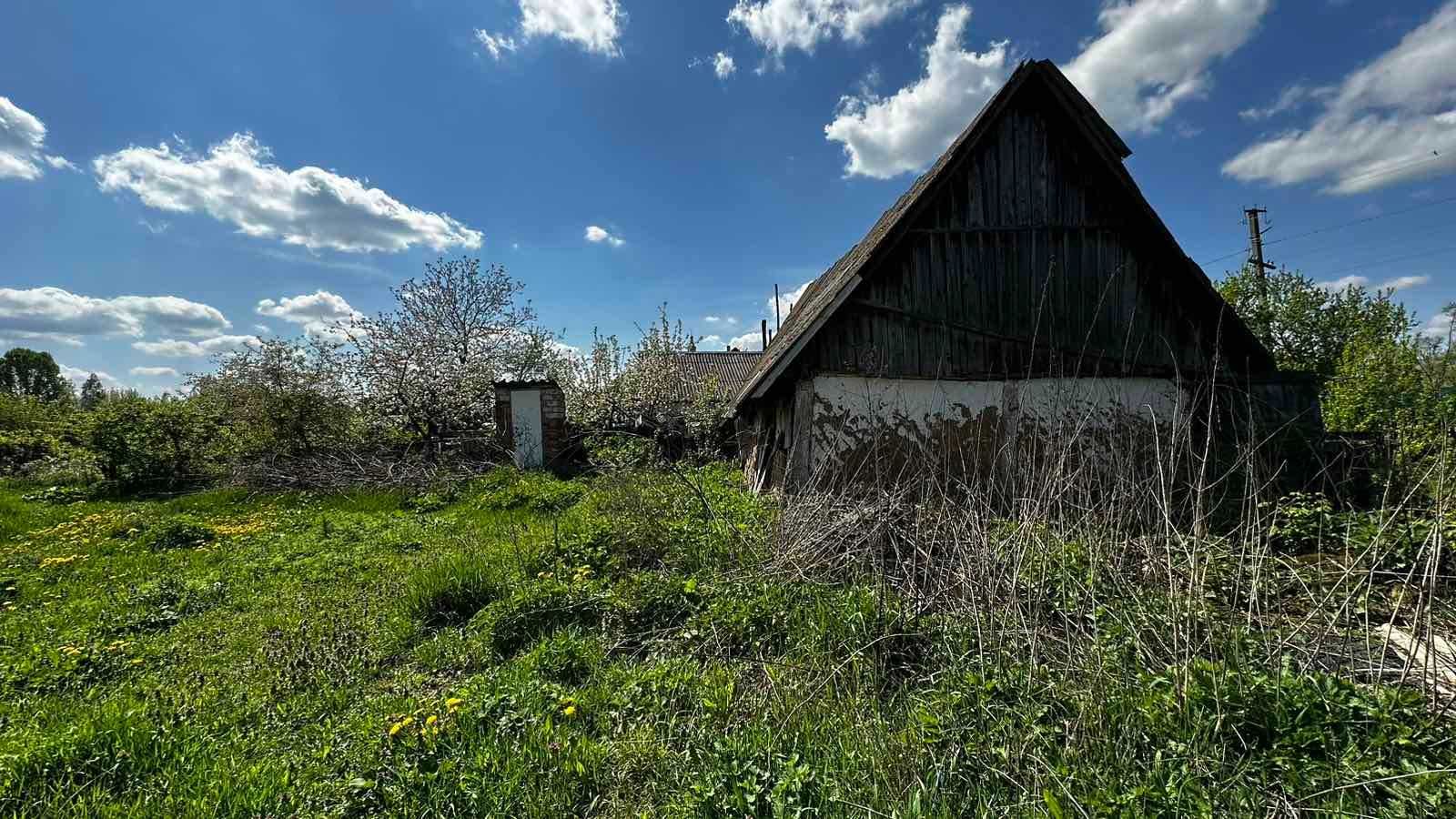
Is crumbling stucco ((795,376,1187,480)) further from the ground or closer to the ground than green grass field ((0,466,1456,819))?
further from the ground

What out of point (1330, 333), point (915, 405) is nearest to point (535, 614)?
point (915, 405)

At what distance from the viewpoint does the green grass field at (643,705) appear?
2191 mm

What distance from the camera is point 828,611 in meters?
3.72

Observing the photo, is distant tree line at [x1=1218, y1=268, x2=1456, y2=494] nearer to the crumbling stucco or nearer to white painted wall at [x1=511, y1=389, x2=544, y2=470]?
the crumbling stucco

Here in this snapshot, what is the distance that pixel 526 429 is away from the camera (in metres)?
12.9

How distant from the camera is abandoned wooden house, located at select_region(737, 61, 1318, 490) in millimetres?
7164

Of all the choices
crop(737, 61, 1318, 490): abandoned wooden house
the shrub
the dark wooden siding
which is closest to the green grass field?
the shrub

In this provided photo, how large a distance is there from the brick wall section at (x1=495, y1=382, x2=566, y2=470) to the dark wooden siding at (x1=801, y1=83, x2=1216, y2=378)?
798cm

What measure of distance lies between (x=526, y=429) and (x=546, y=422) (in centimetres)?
47

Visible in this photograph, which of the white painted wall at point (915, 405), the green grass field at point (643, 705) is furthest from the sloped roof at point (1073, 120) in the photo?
the green grass field at point (643, 705)

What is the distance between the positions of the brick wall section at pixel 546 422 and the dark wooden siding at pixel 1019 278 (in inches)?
314

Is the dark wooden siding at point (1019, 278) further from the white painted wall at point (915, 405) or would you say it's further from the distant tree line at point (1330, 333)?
the distant tree line at point (1330, 333)

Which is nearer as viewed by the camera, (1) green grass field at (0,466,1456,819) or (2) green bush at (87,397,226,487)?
(1) green grass field at (0,466,1456,819)

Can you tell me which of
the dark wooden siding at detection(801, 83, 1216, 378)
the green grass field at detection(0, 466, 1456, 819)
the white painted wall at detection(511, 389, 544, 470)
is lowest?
the green grass field at detection(0, 466, 1456, 819)
